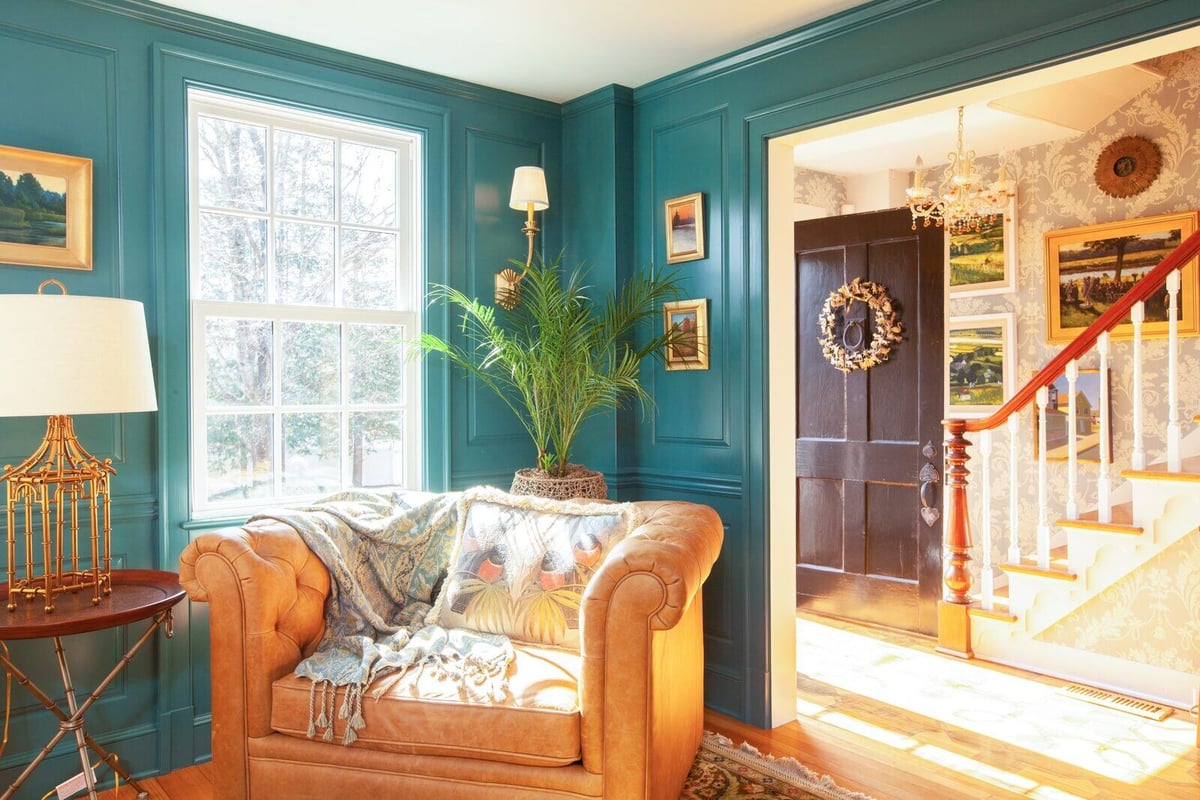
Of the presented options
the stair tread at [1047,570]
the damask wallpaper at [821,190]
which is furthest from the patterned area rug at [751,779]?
the damask wallpaper at [821,190]

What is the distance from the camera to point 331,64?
3.33 meters

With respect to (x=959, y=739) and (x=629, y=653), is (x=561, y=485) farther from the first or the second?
(x=959, y=739)

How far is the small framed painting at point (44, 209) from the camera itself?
2662 mm

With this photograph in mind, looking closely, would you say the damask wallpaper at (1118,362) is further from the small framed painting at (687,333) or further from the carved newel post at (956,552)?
the small framed painting at (687,333)

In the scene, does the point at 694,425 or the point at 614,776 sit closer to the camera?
the point at 614,776

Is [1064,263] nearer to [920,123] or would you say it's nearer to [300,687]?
[920,123]

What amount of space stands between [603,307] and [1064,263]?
2601mm

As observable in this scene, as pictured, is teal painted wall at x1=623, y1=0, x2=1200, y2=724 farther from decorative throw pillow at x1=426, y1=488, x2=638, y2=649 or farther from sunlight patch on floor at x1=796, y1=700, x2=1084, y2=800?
decorative throw pillow at x1=426, y1=488, x2=638, y2=649

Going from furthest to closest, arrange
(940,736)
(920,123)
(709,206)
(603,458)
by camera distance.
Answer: (920,123) < (603,458) < (709,206) < (940,736)

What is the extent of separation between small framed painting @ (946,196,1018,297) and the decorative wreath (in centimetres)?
82

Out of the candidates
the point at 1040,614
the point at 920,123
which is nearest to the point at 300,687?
the point at 1040,614

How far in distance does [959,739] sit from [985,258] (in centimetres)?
285

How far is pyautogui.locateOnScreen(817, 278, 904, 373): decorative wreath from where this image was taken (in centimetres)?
443

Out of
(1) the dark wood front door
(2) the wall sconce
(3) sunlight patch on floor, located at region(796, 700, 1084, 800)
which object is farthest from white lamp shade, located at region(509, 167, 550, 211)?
(3) sunlight patch on floor, located at region(796, 700, 1084, 800)
